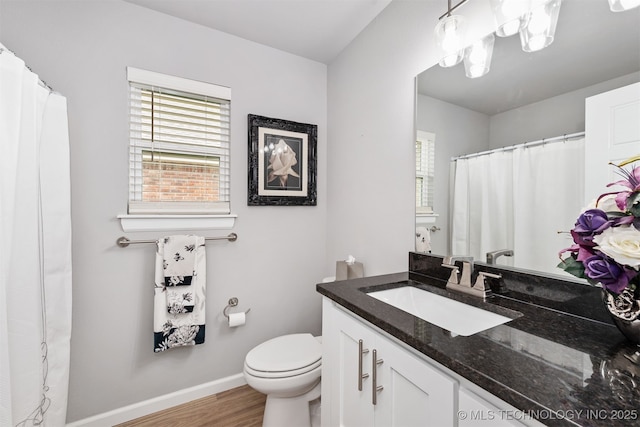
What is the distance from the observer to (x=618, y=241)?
598 millimetres

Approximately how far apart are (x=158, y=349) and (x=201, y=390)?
453mm

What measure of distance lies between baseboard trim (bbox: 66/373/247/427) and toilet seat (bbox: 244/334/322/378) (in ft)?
1.82

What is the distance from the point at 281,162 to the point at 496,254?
149 cm

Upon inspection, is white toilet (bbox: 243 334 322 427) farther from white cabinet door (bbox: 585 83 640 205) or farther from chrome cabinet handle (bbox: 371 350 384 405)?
white cabinet door (bbox: 585 83 640 205)

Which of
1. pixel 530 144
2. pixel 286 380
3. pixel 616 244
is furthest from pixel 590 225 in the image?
pixel 286 380

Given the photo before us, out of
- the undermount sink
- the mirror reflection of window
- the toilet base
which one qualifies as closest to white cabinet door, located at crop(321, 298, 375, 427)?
the undermount sink

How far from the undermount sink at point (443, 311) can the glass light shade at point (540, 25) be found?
962 mm

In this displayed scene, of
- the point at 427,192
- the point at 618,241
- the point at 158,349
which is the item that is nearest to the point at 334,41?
the point at 427,192

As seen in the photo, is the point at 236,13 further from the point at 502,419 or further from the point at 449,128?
the point at 502,419

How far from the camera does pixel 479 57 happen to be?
1150mm

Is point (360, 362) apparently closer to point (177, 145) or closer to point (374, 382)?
point (374, 382)

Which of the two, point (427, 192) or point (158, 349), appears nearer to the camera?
point (427, 192)

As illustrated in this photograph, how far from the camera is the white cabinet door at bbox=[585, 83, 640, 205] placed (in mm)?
760

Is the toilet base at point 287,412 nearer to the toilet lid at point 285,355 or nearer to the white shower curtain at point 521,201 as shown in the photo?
the toilet lid at point 285,355
